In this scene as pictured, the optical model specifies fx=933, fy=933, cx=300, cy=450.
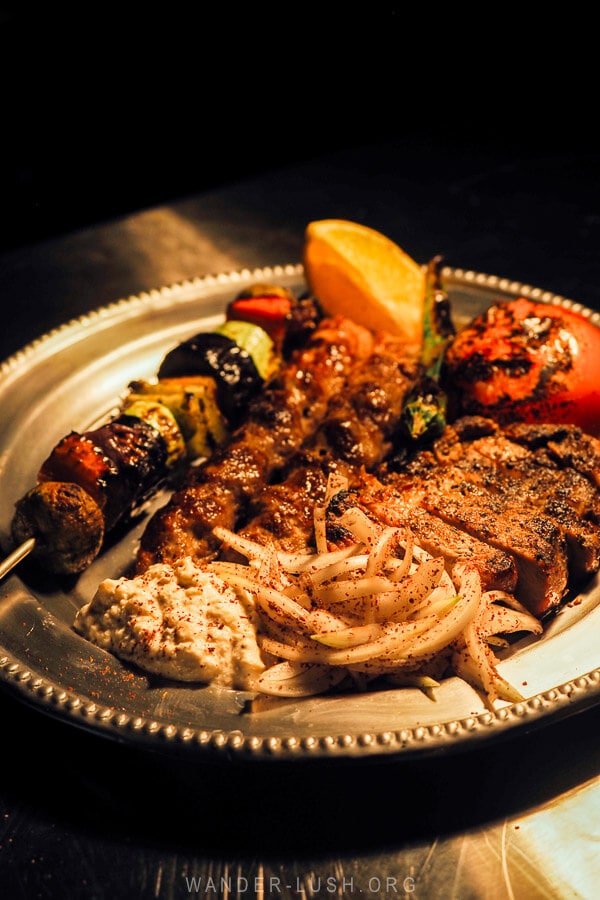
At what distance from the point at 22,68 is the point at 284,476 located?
534cm

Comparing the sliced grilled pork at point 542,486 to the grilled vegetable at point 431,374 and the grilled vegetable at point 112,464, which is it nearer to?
the grilled vegetable at point 431,374

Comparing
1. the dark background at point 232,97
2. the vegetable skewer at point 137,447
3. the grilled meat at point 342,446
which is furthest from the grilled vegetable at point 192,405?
the dark background at point 232,97

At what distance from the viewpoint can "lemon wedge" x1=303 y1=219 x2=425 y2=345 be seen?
5699mm

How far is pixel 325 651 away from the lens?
364 cm

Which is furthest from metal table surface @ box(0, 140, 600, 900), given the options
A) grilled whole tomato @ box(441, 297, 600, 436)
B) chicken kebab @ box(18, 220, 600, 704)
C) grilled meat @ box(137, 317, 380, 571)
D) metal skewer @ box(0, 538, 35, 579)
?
grilled whole tomato @ box(441, 297, 600, 436)

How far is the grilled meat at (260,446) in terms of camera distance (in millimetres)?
4266

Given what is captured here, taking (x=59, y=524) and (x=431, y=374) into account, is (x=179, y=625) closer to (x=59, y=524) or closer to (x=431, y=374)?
(x=59, y=524)

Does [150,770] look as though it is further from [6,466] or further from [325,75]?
[325,75]

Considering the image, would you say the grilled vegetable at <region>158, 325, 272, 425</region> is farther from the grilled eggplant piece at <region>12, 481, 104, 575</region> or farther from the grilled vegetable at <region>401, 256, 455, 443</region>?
the grilled eggplant piece at <region>12, 481, 104, 575</region>

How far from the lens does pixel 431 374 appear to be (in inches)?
206

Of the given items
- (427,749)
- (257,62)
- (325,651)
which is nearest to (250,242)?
(257,62)

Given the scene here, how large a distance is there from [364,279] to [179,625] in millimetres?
2786

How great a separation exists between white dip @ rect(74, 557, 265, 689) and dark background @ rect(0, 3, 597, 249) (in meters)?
4.65

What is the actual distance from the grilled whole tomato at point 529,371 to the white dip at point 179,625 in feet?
6.21
